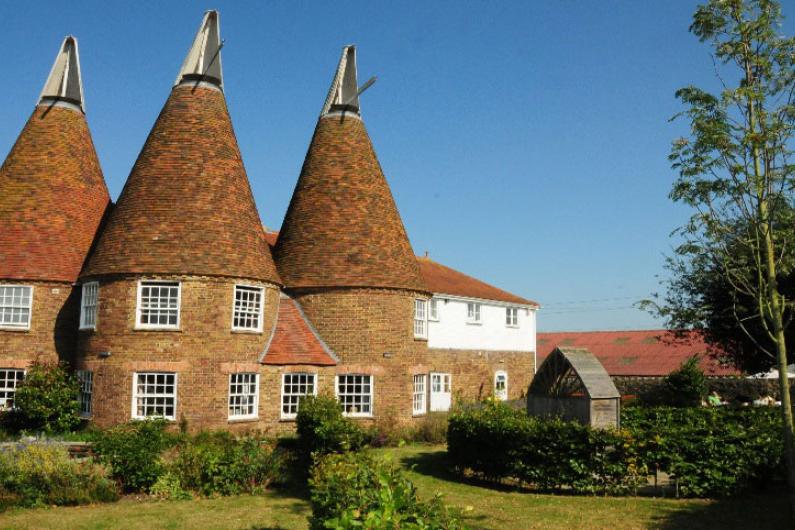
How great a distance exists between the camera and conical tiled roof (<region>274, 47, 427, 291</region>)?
80.1ft

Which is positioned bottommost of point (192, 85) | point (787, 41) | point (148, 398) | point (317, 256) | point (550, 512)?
point (550, 512)

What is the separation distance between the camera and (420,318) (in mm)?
26188

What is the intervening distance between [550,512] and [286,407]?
11.7 meters

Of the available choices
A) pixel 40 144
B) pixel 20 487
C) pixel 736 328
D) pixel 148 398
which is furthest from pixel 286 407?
pixel 736 328

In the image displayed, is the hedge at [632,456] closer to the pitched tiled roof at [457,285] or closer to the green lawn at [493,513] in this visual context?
the green lawn at [493,513]

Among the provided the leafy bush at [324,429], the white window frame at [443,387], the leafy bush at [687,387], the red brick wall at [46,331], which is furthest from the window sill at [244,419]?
the leafy bush at [687,387]

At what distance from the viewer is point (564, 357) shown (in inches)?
766

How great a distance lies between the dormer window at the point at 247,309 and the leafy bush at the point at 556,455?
8.88 meters

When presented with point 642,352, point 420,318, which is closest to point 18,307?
point 420,318

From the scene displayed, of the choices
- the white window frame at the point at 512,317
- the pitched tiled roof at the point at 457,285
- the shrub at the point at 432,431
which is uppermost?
the pitched tiled roof at the point at 457,285

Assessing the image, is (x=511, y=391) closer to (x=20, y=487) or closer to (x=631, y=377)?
(x=631, y=377)

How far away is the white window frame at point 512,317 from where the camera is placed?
4033cm

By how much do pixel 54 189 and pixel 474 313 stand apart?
2166 centimetres

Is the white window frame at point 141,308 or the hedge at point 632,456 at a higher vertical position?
the white window frame at point 141,308
